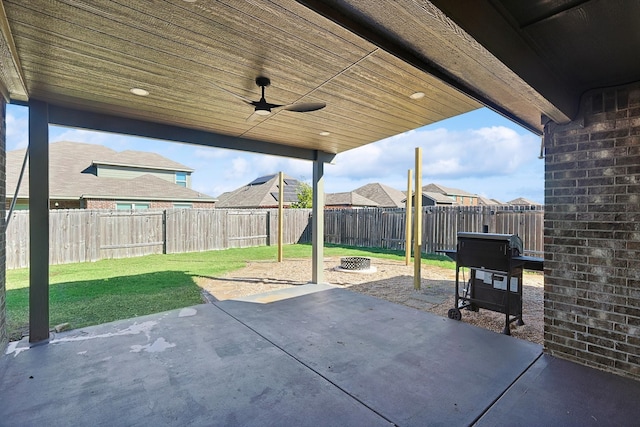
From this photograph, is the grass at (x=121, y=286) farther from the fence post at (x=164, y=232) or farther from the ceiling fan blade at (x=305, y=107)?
the ceiling fan blade at (x=305, y=107)

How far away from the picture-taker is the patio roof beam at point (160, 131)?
11.6 feet

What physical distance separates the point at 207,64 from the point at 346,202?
757 inches

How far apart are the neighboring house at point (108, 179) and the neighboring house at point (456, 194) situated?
68.9ft

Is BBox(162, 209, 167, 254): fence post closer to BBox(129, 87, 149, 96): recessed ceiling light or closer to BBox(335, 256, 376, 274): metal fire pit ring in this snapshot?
BBox(335, 256, 376, 274): metal fire pit ring

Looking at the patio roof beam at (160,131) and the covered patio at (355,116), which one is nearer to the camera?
the covered patio at (355,116)

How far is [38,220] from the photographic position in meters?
3.35

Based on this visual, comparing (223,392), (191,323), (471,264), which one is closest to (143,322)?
(191,323)

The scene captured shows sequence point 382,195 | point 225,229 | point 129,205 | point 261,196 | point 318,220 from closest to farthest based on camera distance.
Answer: point 318,220 → point 225,229 → point 129,205 → point 261,196 → point 382,195

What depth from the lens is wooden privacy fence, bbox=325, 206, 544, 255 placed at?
7.79 metres

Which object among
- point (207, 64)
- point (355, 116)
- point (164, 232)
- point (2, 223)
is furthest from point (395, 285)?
point (164, 232)

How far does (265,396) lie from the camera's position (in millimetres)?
2359

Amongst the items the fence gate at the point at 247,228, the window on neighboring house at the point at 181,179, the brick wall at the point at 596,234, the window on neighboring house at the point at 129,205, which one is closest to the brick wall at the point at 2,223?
the brick wall at the point at 596,234

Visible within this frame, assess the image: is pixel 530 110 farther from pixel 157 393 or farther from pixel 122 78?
pixel 157 393

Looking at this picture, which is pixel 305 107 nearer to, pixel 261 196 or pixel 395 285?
pixel 395 285
